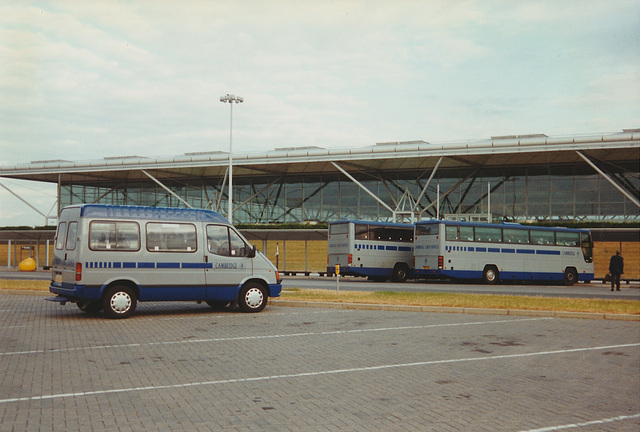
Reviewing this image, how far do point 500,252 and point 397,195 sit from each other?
1854cm

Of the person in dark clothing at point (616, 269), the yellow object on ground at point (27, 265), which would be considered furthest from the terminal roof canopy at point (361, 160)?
the person in dark clothing at point (616, 269)

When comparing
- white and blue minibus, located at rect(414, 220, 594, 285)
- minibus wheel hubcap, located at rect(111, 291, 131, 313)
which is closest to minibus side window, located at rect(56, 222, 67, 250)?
minibus wheel hubcap, located at rect(111, 291, 131, 313)

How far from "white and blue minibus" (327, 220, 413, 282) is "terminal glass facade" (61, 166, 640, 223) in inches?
576

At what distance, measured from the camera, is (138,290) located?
543 inches

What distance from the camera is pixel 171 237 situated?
14.3 meters

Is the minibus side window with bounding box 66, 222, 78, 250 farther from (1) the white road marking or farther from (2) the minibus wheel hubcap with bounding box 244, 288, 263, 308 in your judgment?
(1) the white road marking

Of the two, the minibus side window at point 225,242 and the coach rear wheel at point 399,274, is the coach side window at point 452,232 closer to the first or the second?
the coach rear wheel at point 399,274

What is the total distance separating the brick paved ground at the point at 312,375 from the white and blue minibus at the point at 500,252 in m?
17.3

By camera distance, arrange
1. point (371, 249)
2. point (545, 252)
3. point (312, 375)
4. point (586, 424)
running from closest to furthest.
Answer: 1. point (586, 424)
2. point (312, 375)
3. point (371, 249)
4. point (545, 252)

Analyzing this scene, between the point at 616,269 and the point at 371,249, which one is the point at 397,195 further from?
the point at 616,269

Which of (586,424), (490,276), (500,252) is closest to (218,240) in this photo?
(586,424)

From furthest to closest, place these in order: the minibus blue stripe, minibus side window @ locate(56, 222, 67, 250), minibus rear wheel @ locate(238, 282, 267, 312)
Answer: the minibus blue stripe → minibus rear wheel @ locate(238, 282, 267, 312) → minibus side window @ locate(56, 222, 67, 250)

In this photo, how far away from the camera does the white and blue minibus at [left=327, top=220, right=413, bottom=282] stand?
105 ft

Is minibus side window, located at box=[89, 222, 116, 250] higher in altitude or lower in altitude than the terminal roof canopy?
lower
